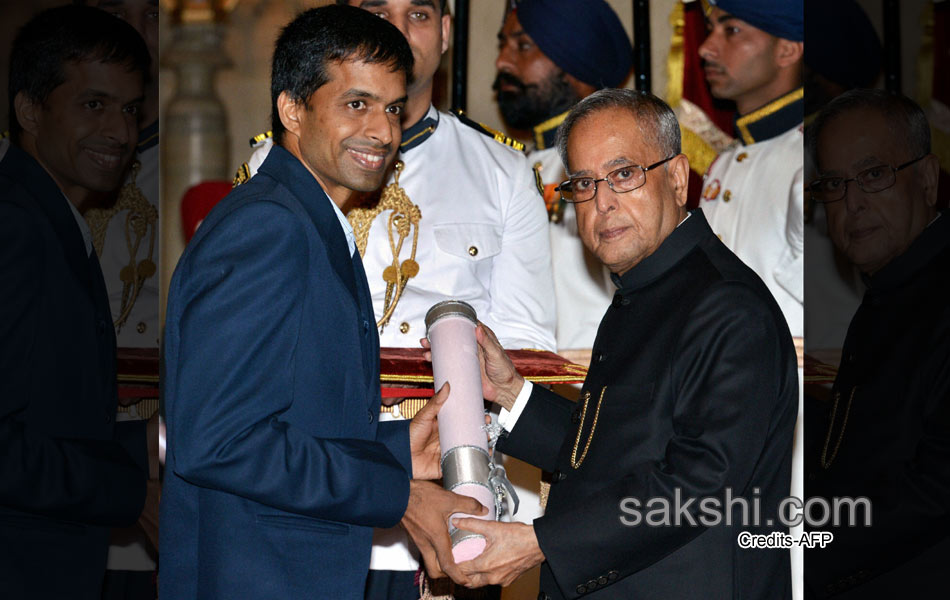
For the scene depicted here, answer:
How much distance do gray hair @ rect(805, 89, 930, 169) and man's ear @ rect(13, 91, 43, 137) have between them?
Result: 1.62 meters

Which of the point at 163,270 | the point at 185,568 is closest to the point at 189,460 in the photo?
the point at 185,568

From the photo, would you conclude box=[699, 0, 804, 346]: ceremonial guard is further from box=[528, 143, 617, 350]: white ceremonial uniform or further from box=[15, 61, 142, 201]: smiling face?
box=[15, 61, 142, 201]: smiling face

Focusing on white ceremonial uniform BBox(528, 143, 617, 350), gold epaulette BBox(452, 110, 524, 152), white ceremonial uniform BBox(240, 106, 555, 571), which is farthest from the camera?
white ceremonial uniform BBox(528, 143, 617, 350)

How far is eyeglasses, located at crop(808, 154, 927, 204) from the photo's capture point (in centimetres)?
164

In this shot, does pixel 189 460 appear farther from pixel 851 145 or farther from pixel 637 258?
pixel 851 145

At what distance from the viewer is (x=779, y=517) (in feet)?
7.57

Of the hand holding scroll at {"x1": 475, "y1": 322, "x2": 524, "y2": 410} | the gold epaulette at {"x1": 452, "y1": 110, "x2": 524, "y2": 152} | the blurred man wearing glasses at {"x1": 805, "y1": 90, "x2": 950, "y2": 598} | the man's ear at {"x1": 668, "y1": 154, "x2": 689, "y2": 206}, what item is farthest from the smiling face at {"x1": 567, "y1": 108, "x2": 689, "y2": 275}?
the gold epaulette at {"x1": 452, "y1": 110, "x2": 524, "y2": 152}

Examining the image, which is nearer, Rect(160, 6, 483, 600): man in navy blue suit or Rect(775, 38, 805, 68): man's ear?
Rect(160, 6, 483, 600): man in navy blue suit

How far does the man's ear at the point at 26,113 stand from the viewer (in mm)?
2254

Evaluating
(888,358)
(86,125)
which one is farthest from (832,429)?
(86,125)

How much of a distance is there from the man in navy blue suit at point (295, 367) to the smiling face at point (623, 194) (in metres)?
0.46

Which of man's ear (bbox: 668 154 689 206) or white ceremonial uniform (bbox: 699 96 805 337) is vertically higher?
white ceremonial uniform (bbox: 699 96 805 337)

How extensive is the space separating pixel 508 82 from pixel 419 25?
5.96ft

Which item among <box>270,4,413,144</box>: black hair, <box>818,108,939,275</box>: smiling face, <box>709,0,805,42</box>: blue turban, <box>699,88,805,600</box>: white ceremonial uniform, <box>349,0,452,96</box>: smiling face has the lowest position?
<box>818,108,939,275</box>: smiling face
